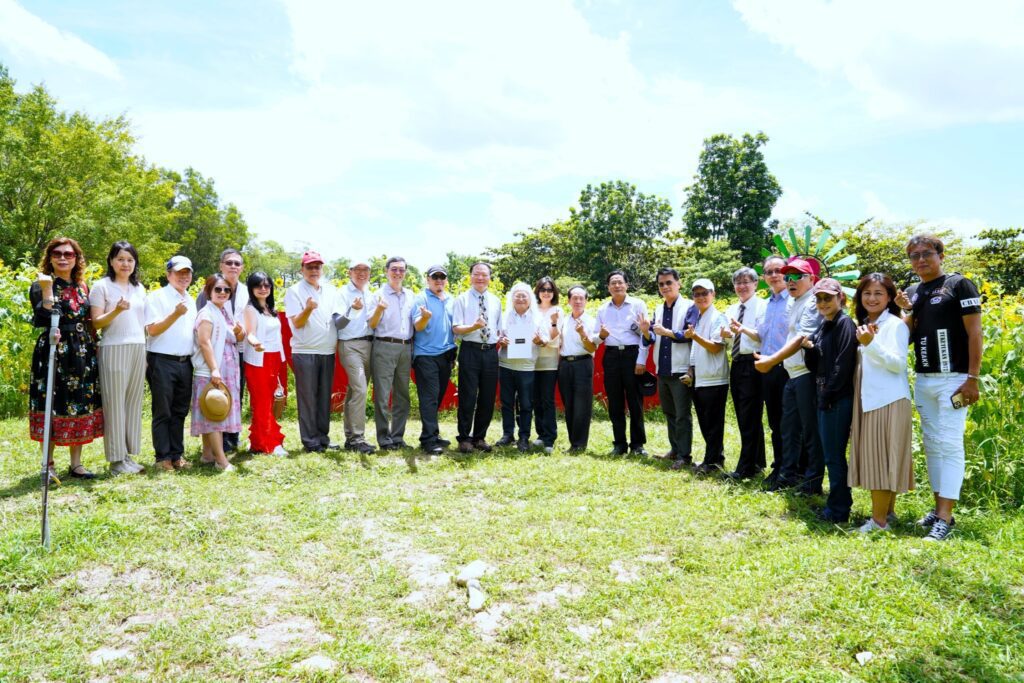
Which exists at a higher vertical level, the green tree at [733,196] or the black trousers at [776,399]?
the green tree at [733,196]

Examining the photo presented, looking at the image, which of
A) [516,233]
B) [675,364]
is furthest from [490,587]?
[516,233]

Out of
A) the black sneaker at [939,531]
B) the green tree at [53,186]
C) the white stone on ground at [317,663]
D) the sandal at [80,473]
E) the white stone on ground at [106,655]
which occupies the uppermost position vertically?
the green tree at [53,186]

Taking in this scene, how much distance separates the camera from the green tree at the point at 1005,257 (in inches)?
922

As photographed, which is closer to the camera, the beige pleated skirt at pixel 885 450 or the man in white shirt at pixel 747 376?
the beige pleated skirt at pixel 885 450

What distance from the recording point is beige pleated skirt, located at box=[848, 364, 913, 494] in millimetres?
3969

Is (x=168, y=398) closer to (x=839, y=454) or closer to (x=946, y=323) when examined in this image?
(x=839, y=454)

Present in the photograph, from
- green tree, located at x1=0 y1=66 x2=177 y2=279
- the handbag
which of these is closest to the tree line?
green tree, located at x1=0 y1=66 x2=177 y2=279

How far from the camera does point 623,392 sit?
6719 millimetres

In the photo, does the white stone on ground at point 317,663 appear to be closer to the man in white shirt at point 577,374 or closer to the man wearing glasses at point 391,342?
the man wearing glasses at point 391,342

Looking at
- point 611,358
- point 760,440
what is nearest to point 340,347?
point 611,358

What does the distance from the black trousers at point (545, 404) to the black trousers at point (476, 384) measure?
0.47 m

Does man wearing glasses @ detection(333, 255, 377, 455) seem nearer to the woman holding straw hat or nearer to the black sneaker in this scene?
the woman holding straw hat

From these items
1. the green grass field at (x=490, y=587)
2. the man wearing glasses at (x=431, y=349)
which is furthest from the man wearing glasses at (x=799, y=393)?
the man wearing glasses at (x=431, y=349)

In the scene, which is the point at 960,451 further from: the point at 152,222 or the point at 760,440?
the point at 152,222
